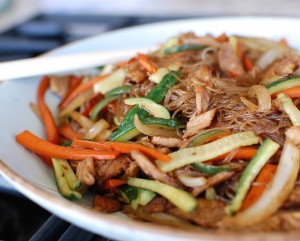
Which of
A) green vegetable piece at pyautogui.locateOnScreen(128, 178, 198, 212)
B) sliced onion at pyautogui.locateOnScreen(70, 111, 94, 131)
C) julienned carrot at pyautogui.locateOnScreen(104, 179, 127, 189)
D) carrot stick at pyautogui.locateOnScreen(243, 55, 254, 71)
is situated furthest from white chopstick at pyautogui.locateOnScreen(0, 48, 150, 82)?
green vegetable piece at pyautogui.locateOnScreen(128, 178, 198, 212)

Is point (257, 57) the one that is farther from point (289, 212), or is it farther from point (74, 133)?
point (289, 212)

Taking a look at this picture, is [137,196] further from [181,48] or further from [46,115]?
[181,48]

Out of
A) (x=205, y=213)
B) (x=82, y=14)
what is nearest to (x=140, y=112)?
(x=205, y=213)

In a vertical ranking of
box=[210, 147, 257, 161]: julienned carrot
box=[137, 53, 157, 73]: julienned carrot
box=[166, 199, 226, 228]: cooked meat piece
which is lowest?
box=[166, 199, 226, 228]: cooked meat piece

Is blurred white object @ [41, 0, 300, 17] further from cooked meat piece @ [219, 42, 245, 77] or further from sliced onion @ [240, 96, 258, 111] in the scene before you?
sliced onion @ [240, 96, 258, 111]

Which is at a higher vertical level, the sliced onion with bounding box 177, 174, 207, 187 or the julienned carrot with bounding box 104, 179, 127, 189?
the sliced onion with bounding box 177, 174, 207, 187

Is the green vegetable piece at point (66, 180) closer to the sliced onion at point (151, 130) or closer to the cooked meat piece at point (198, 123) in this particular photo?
the sliced onion at point (151, 130)
